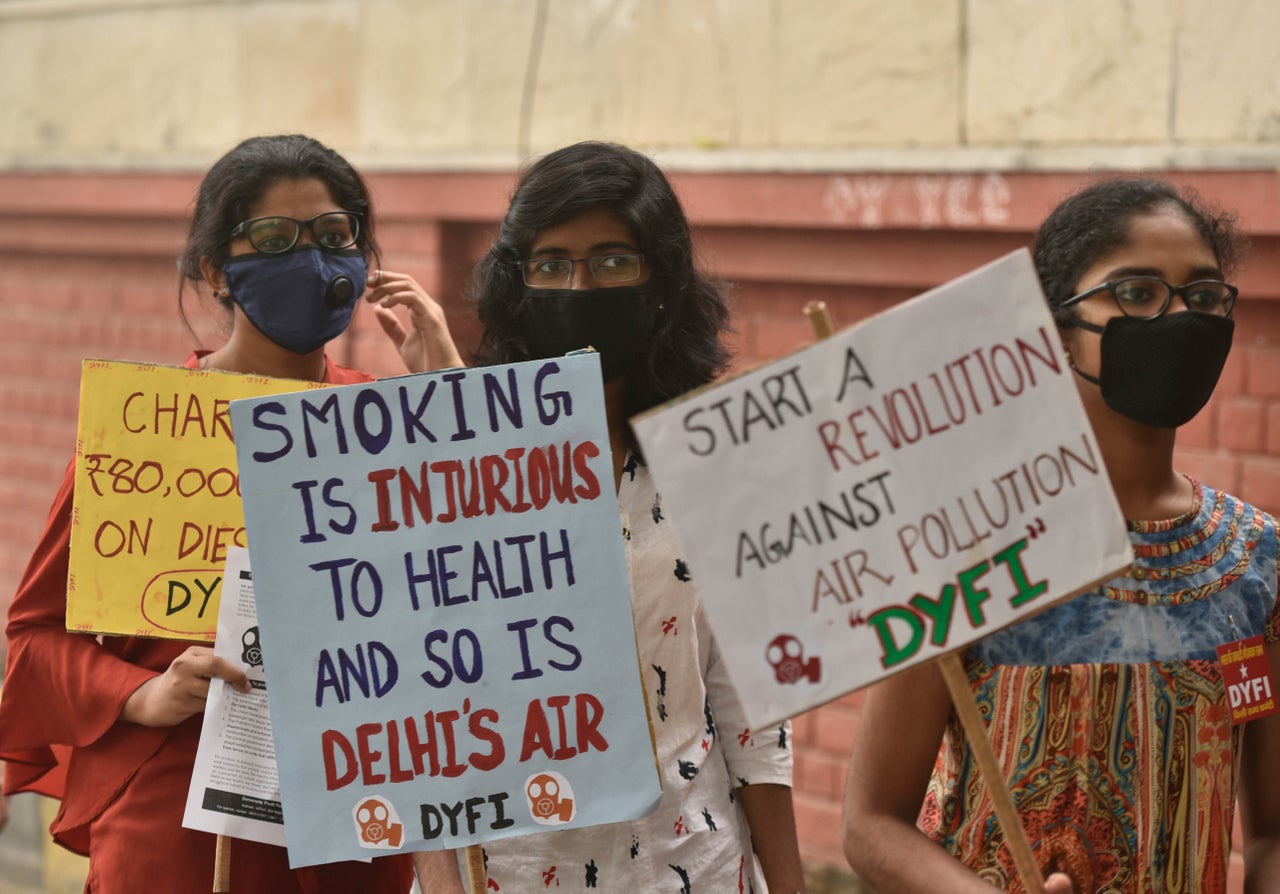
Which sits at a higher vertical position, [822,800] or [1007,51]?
[1007,51]

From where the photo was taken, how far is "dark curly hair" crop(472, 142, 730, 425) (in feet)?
9.13

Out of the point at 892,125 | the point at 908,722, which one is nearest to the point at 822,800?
the point at 892,125

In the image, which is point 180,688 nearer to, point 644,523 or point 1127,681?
point 644,523

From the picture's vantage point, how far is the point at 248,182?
318cm

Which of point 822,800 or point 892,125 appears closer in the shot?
point 892,125

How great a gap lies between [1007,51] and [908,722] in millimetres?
2700

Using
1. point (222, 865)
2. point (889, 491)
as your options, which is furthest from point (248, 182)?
point (889, 491)

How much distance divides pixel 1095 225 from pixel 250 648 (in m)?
1.54

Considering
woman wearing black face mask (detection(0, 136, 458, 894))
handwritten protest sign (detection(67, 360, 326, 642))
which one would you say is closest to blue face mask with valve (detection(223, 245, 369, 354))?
woman wearing black face mask (detection(0, 136, 458, 894))

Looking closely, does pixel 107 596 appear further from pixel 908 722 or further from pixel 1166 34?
pixel 1166 34

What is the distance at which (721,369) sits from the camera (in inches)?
120

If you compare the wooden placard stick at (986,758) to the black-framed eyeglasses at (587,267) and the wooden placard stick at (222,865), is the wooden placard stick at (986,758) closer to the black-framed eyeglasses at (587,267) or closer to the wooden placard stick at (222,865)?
the black-framed eyeglasses at (587,267)

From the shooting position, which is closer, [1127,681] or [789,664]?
[789,664]

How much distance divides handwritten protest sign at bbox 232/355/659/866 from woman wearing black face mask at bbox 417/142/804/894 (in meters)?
0.22
